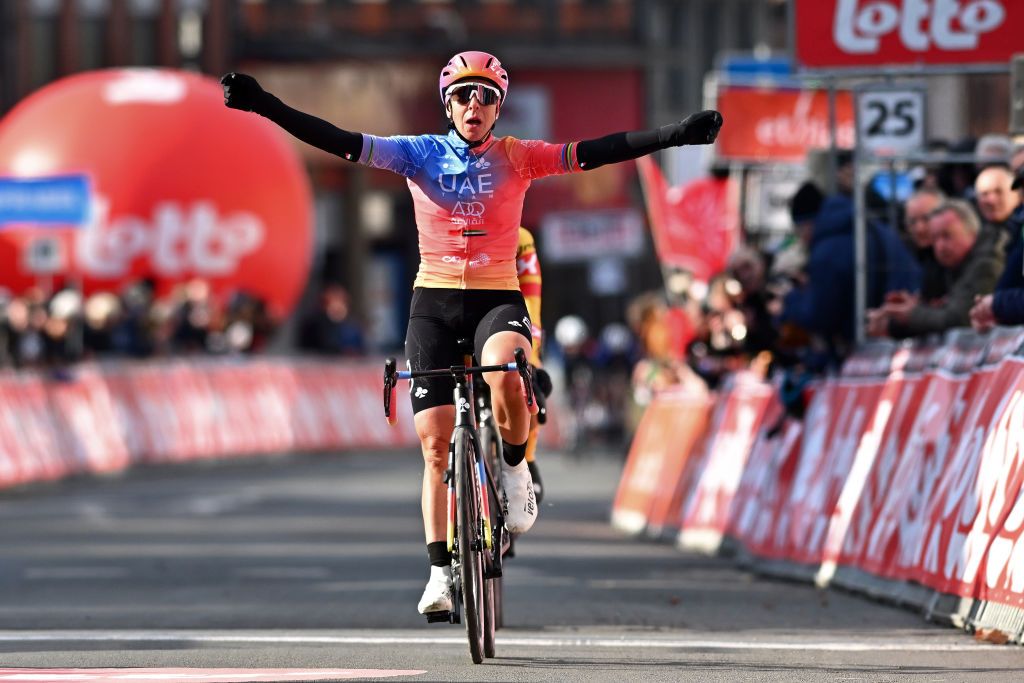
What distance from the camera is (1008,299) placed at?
11.8 meters

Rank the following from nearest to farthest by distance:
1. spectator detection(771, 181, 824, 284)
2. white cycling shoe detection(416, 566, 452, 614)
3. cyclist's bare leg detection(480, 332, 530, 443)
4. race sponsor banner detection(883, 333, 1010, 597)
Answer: white cycling shoe detection(416, 566, 452, 614)
cyclist's bare leg detection(480, 332, 530, 443)
race sponsor banner detection(883, 333, 1010, 597)
spectator detection(771, 181, 824, 284)

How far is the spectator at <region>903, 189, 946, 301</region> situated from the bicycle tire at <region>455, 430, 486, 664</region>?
4.61 meters

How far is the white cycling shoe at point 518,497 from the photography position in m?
10.9

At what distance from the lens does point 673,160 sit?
104 ft

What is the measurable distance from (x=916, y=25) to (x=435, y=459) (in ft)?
24.1

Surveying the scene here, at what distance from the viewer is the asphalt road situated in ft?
33.3

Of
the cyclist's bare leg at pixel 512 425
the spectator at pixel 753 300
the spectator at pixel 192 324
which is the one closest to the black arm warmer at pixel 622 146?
the cyclist's bare leg at pixel 512 425

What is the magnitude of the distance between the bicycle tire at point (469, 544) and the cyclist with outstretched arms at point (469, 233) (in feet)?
0.77

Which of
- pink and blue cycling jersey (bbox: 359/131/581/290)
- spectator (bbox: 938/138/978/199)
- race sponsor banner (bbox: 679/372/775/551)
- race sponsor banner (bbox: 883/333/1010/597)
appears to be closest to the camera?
pink and blue cycling jersey (bbox: 359/131/581/290)

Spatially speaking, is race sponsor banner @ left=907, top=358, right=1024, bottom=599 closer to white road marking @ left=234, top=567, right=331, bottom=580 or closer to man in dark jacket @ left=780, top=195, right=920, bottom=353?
man in dark jacket @ left=780, top=195, right=920, bottom=353

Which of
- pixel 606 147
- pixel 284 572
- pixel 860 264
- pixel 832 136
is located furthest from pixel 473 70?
pixel 832 136

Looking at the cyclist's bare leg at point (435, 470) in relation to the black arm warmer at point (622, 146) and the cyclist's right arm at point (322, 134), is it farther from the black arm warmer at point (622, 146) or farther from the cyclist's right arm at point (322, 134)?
the black arm warmer at point (622, 146)

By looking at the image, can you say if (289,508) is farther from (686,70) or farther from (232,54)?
(686,70)

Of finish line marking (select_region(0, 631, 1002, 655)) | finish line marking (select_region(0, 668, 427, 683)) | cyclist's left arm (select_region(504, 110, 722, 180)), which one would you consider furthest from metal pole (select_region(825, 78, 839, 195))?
finish line marking (select_region(0, 668, 427, 683))
